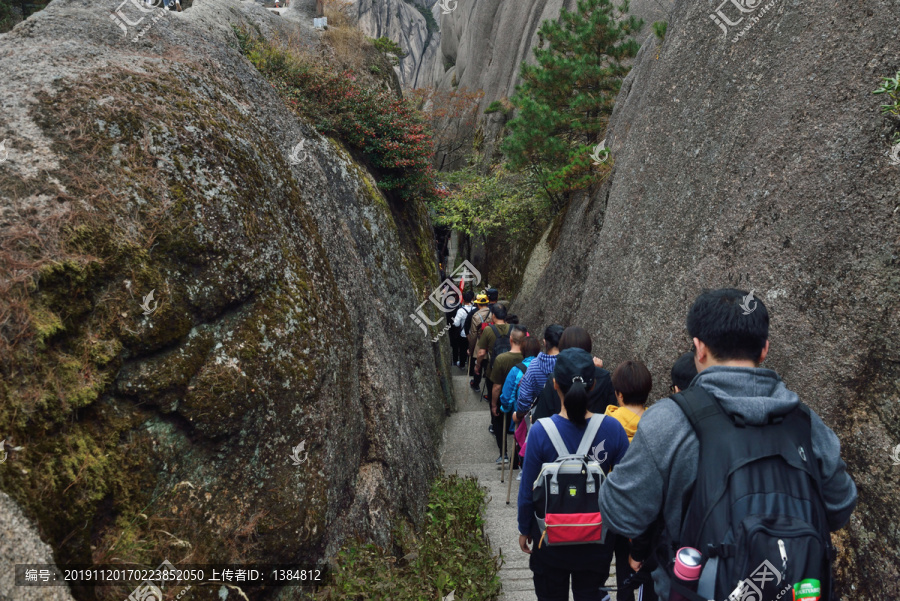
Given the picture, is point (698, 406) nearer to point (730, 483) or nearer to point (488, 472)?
→ point (730, 483)

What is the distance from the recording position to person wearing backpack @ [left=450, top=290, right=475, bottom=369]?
40.7 feet

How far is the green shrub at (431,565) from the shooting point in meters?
3.38

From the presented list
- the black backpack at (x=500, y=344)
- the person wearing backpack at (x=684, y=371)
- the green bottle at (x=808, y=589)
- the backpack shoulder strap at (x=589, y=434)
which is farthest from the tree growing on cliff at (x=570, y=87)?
the green bottle at (x=808, y=589)

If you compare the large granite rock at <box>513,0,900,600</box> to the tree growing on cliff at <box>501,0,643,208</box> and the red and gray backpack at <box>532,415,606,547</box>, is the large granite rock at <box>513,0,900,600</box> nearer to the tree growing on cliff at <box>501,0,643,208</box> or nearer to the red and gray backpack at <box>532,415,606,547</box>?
the red and gray backpack at <box>532,415,606,547</box>

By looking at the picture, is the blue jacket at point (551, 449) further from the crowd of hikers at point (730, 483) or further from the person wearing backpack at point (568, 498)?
the crowd of hikers at point (730, 483)

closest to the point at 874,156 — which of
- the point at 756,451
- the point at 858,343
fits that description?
the point at 858,343

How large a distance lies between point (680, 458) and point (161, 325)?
2.80 meters

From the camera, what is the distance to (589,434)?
319cm

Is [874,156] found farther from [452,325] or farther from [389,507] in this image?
[452,325]

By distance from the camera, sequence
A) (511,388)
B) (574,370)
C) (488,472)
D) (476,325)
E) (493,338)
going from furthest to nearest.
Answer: (476,325)
(493,338)
(488,472)
(511,388)
(574,370)

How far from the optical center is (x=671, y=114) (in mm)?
7098

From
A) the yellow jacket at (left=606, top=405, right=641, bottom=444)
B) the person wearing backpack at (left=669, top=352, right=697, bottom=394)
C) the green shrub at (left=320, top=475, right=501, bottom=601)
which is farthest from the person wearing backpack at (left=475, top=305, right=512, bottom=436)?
the person wearing backpack at (left=669, top=352, right=697, bottom=394)

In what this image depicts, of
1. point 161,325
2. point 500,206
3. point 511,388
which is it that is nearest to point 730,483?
point 161,325

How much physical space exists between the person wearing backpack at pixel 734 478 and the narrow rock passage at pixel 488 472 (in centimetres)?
269
